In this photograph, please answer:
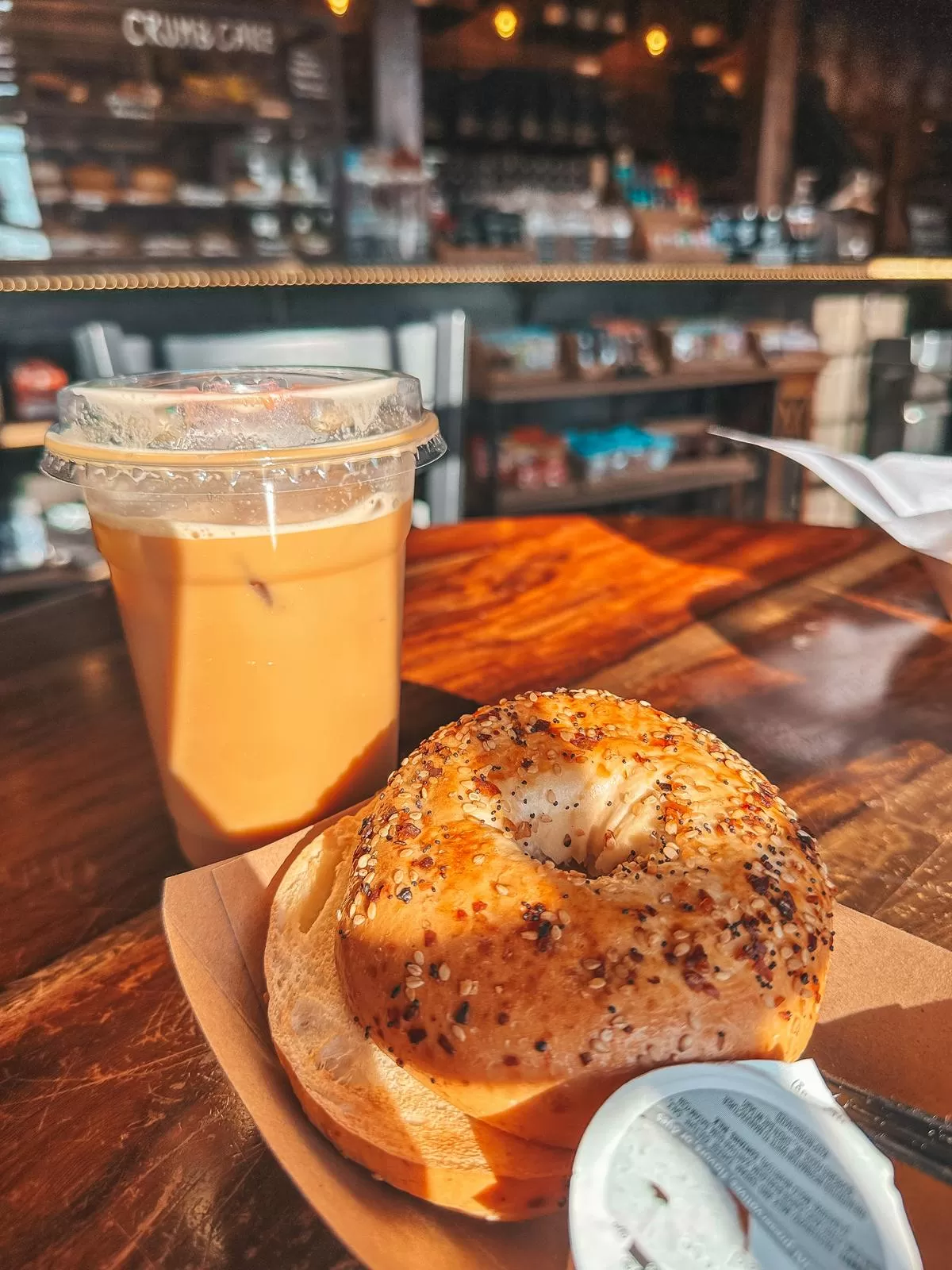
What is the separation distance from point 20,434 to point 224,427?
314 centimetres

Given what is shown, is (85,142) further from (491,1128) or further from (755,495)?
(491,1128)

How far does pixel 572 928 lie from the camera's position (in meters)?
0.60

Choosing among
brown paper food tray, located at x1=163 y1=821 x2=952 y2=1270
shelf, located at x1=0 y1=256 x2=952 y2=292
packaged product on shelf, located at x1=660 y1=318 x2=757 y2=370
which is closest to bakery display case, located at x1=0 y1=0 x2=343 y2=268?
shelf, located at x1=0 y1=256 x2=952 y2=292

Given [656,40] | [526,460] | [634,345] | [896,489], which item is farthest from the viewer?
[656,40]

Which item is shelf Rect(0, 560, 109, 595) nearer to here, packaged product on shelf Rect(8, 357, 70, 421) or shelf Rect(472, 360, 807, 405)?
packaged product on shelf Rect(8, 357, 70, 421)

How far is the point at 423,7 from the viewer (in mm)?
4953

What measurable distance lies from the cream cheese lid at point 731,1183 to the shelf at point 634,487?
385 centimetres

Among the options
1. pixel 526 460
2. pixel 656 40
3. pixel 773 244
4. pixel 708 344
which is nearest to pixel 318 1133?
pixel 526 460

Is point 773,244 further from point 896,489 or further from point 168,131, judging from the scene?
point 896,489

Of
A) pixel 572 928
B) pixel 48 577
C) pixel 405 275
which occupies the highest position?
pixel 405 275

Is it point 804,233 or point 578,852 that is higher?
point 804,233

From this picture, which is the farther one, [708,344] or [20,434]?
[708,344]

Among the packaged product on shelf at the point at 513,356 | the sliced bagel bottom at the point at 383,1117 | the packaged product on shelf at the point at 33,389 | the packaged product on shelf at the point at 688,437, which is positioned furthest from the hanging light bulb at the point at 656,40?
the sliced bagel bottom at the point at 383,1117

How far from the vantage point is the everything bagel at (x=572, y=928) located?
56 cm
